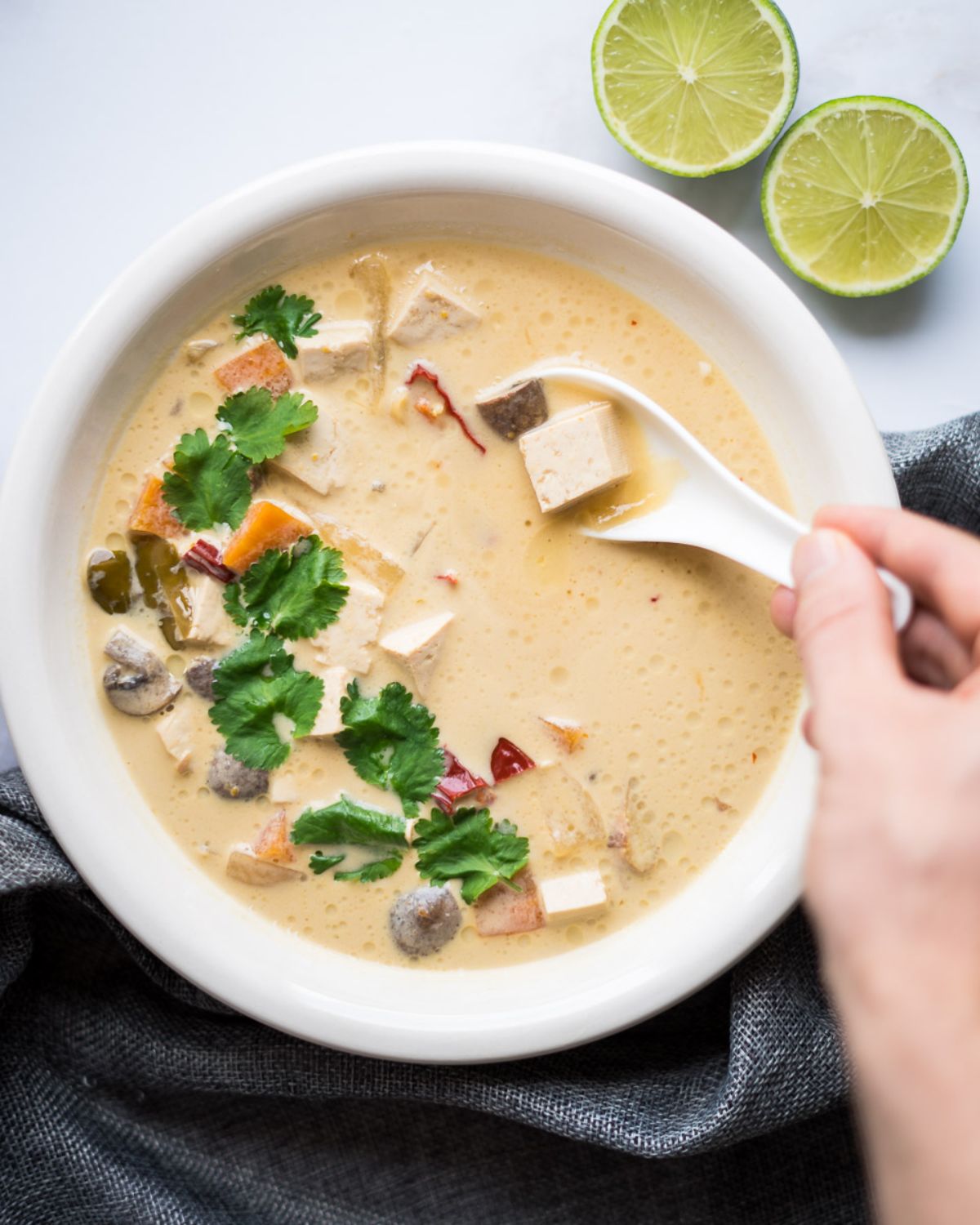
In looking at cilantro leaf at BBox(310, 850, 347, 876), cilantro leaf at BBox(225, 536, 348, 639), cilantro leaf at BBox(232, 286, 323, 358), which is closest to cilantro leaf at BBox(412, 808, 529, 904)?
cilantro leaf at BBox(310, 850, 347, 876)

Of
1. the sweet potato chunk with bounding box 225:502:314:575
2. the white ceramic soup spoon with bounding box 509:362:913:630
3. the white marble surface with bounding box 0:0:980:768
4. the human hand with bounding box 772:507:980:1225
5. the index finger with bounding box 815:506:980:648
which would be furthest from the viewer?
the white marble surface with bounding box 0:0:980:768

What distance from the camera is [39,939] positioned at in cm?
217

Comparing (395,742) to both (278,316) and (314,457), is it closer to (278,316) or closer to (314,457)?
(314,457)

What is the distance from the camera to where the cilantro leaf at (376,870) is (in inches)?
78.4

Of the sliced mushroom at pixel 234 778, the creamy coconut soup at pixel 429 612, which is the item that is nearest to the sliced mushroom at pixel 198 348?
the creamy coconut soup at pixel 429 612

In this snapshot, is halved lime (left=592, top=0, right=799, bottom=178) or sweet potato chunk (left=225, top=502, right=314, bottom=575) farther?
halved lime (left=592, top=0, right=799, bottom=178)

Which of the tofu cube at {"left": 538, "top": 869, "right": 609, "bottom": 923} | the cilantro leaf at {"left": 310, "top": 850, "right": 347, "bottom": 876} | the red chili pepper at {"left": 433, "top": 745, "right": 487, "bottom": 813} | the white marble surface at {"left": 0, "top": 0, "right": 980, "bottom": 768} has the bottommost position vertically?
the tofu cube at {"left": 538, "top": 869, "right": 609, "bottom": 923}

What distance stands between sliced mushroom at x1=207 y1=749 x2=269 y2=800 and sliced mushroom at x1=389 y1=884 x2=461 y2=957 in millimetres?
311

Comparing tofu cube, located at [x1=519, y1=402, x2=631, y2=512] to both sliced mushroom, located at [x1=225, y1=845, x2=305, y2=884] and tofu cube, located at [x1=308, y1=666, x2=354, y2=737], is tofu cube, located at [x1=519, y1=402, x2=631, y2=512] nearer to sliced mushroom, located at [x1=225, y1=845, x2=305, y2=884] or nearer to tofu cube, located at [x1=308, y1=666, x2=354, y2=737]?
tofu cube, located at [x1=308, y1=666, x2=354, y2=737]

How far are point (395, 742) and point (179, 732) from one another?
0.38m

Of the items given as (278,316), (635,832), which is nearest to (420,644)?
(635,832)

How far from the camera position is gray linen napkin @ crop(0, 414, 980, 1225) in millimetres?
1996

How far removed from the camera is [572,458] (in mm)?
1896

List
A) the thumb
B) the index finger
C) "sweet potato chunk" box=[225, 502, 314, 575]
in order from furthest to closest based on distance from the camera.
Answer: "sweet potato chunk" box=[225, 502, 314, 575]
the index finger
the thumb
